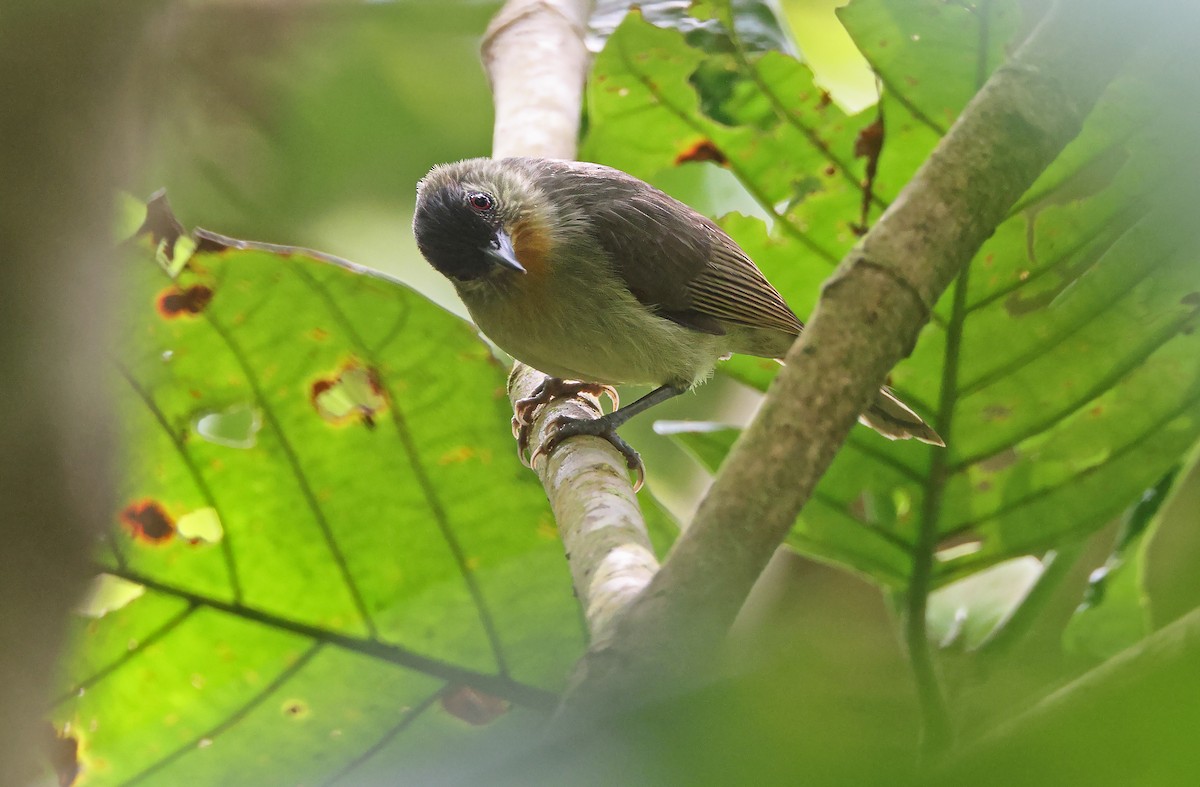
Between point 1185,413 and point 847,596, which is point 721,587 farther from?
point 847,596

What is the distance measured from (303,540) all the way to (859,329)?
1.45 metres

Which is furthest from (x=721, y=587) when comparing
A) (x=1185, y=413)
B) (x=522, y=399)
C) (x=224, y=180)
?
(x=224, y=180)

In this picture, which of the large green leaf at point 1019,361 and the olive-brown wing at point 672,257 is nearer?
the large green leaf at point 1019,361

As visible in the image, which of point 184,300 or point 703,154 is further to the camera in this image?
point 703,154

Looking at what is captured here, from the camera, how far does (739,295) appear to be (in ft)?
8.93

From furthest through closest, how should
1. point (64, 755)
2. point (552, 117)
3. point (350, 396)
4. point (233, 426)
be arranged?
point (552, 117) → point (233, 426) → point (350, 396) → point (64, 755)

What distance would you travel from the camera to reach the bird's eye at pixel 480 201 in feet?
7.95

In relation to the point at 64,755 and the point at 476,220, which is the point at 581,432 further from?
the point at 64,755

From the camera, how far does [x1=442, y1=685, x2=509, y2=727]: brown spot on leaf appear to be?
6.81 feet

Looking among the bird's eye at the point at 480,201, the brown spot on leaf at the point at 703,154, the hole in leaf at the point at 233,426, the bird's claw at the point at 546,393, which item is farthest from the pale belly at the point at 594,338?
the hole in leaf at the point at 233,426

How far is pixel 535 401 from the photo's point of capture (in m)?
2.68

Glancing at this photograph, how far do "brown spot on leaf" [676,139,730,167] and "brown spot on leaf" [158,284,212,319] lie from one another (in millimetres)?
1156

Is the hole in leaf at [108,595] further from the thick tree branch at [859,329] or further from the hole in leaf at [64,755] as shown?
the thick tree branch at [859,329]

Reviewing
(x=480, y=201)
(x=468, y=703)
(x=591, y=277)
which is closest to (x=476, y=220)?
(x=480, y=201)
